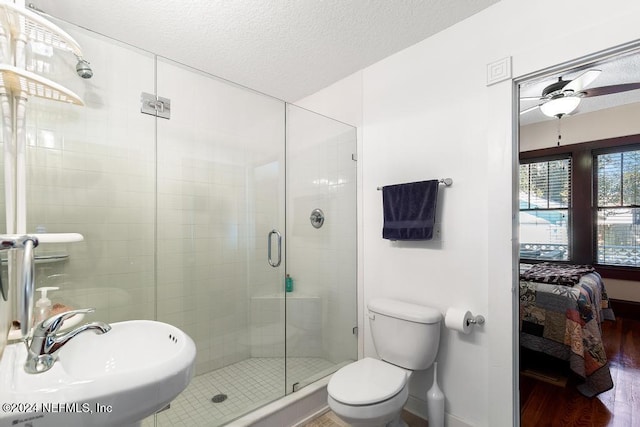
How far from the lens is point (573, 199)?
3.76 metres

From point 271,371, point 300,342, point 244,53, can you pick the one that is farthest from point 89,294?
point 244,53

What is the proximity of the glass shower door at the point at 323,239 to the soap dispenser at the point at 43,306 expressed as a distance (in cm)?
138

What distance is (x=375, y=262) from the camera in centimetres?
219

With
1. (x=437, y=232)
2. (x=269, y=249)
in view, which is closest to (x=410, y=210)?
(x=437, y=232)

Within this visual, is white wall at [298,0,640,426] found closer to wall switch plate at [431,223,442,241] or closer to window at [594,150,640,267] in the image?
wall switch plate at [431,223,442,241]

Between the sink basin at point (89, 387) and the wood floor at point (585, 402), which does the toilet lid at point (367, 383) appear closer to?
the sink basin at point (89, 387)

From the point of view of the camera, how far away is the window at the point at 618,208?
3480mm

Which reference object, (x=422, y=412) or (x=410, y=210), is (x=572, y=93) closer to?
(x=410, y=210)

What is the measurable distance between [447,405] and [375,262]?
961 mm

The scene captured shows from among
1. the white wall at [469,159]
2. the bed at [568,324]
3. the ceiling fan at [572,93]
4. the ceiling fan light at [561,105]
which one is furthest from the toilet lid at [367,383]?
the ceiling fan light at [561,105]

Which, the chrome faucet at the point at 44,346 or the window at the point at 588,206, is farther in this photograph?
the window at the point at 588,206

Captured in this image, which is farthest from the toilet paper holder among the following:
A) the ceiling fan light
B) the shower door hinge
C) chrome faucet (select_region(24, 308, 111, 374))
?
the shower door hinge

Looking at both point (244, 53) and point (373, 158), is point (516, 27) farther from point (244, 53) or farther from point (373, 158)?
point (244, 53)

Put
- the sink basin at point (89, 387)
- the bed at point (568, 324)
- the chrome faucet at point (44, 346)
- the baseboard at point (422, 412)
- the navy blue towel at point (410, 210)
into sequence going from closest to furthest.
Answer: the sink basin at point (89, 387) → the chrome faucet at point (44, 346) → the baseboard at point (422, 412) → the navy blue towel at point (410, 210) → the bed at point (568, 324)
